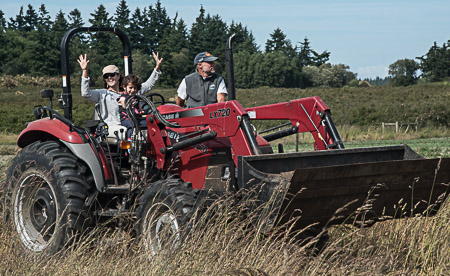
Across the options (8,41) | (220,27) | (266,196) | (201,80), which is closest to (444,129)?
(201,80)

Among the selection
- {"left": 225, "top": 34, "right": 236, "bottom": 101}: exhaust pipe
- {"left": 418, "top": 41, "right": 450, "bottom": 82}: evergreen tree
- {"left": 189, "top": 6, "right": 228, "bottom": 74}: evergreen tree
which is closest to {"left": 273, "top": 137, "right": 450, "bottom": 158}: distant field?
{"left": 225, "top": 34, "right": 236, "bottom": 101}: exhaust pipe

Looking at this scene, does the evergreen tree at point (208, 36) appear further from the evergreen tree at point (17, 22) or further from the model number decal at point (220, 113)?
the model number decal at point (220, 113)

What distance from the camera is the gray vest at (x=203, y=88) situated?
7938 mm

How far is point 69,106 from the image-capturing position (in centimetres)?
686

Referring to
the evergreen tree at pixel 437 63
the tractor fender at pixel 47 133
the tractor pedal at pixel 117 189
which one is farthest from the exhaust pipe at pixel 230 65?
the evergreen tree at pixel 437 63

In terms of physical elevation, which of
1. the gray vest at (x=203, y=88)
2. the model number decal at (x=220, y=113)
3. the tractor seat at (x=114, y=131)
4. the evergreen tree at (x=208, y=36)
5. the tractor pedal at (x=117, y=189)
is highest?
the evergreen tree at (x=208, y=36)

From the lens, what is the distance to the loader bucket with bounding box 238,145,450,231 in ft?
15.9

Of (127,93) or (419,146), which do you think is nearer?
(127,93)

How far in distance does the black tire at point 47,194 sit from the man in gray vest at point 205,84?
1.92 meters

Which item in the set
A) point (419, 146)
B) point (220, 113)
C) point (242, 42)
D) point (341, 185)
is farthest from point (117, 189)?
point (242, 42)

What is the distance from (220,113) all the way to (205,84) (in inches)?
89.3

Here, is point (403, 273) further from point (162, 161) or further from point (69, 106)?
point (69, 106)

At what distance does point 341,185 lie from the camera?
4.99 metres

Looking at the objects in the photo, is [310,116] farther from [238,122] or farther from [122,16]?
[122,16]
